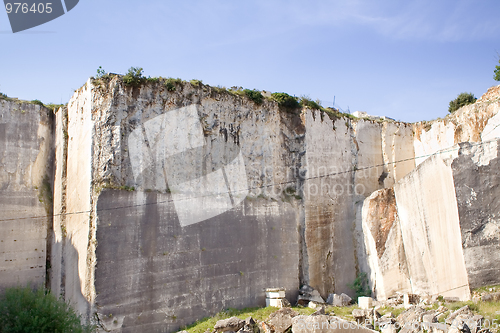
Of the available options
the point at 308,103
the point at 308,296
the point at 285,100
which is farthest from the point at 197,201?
the point at 308,103

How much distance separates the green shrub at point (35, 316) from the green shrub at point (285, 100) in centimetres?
892

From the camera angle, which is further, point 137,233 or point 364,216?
point 364,216

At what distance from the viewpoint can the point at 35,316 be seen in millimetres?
10578

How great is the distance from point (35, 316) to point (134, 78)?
22.1ft

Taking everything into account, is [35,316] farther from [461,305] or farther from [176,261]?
[461,305]

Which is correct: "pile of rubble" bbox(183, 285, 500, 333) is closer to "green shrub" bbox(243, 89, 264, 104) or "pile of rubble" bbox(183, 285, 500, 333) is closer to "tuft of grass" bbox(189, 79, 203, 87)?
"green shrub" bbox(243, 89, 264, 104)

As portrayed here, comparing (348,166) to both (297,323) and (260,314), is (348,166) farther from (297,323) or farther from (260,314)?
(297,323)

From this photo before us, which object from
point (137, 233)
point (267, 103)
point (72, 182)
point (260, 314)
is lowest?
point (260, 314)

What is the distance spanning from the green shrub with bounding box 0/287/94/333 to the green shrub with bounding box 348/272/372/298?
818 centimetres

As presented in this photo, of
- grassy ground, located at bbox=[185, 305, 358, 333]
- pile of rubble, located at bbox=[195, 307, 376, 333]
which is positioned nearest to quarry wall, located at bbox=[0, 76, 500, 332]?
grassy ground, located at bbox=[185, 305, 358, 333]

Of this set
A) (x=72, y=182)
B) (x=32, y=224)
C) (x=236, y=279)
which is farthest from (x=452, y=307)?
(x=32, y=224)

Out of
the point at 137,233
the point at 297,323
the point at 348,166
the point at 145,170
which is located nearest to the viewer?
the point at 297,323

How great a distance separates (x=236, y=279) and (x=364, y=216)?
4.85 metres

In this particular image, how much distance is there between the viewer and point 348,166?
16625 mm
